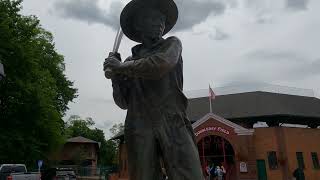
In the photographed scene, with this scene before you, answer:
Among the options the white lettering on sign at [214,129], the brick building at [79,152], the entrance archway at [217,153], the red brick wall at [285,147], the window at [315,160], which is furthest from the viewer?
the brick building at [79,152]

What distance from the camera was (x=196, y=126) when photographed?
1492 inches

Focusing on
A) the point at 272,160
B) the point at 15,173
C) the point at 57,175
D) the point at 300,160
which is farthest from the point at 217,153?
the point at 15,173

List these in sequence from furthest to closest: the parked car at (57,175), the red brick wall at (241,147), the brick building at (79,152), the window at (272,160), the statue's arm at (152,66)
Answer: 1. the brick building at (79,152)
2. the window at (272,160)
3. the red brick wall at (241,147)
4. the parked car at (57,175)
5. the statue's arm at (152,66)

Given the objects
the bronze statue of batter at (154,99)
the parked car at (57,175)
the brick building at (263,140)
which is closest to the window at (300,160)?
the brick building at (263,140)

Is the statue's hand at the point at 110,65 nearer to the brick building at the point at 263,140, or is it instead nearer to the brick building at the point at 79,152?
the brick building at the point at 263,140

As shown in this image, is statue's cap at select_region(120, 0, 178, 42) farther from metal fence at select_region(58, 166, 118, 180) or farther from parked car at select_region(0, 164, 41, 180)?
metal fence at select_region(58, 166, 118, 180)

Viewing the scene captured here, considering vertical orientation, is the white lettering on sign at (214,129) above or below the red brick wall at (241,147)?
above

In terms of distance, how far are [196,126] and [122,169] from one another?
11058 mm

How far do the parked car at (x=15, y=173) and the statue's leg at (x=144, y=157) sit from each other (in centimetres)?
1779

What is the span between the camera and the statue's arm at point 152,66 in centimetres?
400

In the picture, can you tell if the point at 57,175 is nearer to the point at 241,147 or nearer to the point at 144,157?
the point at 241,147

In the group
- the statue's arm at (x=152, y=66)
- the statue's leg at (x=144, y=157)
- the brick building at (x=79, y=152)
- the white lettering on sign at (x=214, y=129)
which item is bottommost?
the statue's leg at (x=144, y=157)

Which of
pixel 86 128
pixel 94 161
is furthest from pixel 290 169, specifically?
pixel 86 128

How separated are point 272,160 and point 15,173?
22407mm
